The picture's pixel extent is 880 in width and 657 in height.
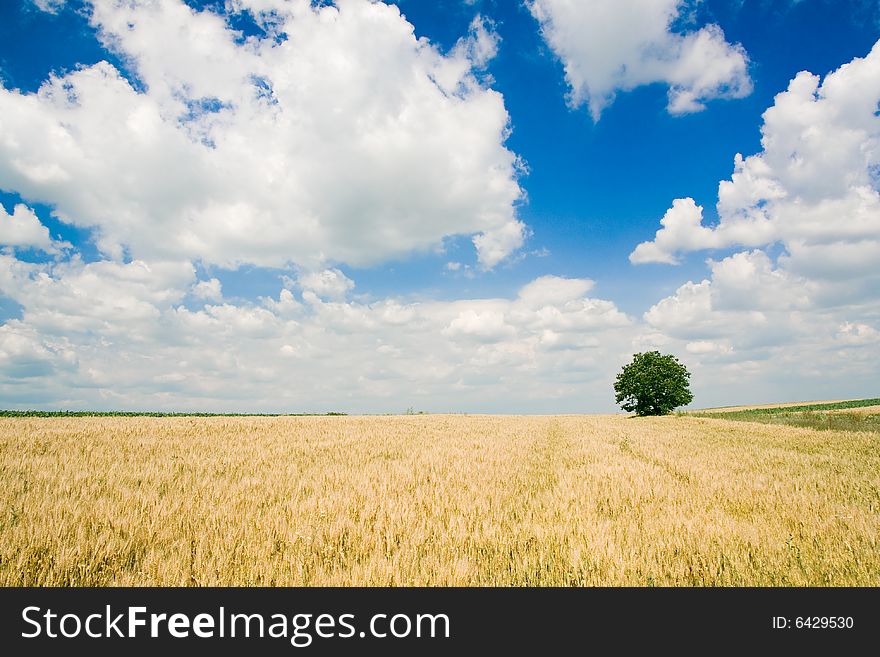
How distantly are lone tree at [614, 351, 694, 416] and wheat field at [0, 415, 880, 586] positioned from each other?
196ft

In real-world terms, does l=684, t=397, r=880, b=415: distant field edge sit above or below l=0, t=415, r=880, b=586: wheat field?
below

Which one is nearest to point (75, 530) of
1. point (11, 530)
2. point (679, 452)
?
point (11, 530)

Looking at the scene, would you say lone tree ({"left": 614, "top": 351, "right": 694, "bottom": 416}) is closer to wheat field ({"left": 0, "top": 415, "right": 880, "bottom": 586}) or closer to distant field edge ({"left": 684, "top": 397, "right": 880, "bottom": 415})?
distant field edge ({"left": 684, "top": 397, "right": 880, "bottom": 415})

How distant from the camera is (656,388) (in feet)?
228

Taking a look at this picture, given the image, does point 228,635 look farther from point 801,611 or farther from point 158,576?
point 801,611

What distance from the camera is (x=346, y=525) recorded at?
253 inches

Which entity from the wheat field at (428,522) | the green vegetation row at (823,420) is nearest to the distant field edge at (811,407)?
the green vegetation row at (823,420)

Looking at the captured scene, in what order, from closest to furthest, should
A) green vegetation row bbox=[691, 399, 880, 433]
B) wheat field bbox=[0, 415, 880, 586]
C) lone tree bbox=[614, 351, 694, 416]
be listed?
wheat field bbox=[0, 415, 880, 586] → green vegetation row bbox=[691, 399, 880, 433] → lone tree bbox=[614, 351, 694, 416]

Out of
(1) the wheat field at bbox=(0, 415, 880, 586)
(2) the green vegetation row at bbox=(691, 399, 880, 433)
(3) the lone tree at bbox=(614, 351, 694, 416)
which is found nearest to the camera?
(1) the wheat field at bbox=(0, 415, 880, 586)

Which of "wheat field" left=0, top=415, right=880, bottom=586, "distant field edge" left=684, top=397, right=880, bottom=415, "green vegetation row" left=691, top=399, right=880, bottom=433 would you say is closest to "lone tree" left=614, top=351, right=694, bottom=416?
"green vegetation row" left=691, top=399, right=880, bottom=433

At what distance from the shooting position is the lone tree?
68625 mm

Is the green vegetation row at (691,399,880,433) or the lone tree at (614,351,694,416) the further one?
the lone tree at (614,351,694,416)

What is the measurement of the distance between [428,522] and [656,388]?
72.0 m

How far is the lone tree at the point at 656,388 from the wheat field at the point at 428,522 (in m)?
59.6
